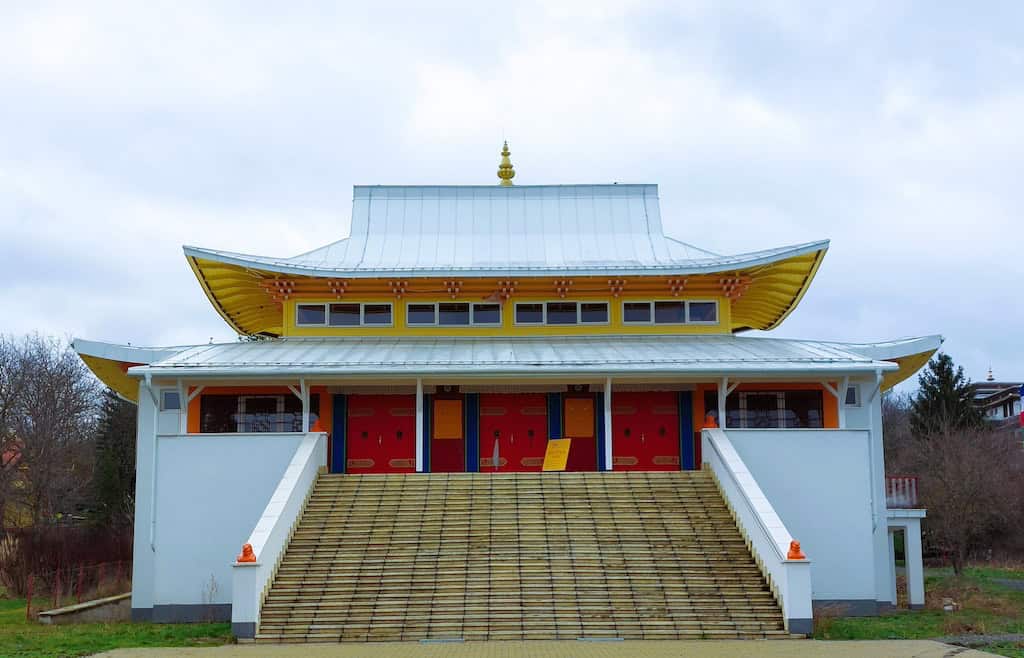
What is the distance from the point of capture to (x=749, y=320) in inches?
1175

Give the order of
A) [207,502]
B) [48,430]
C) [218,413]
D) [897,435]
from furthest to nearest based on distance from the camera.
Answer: [897,435] → [48,430] → [218,413] → [207,502]

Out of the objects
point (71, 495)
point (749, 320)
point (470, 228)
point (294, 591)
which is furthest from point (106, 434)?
point (294, 591)

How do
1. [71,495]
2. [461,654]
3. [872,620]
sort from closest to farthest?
[461,654] < [872,620] < [71,495]

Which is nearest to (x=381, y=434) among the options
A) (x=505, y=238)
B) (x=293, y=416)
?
(x=293, y=416)

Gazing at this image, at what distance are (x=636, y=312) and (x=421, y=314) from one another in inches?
200

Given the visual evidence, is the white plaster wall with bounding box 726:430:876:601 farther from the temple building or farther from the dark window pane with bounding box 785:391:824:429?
the dark window pane with bounding box 785:391:824:429

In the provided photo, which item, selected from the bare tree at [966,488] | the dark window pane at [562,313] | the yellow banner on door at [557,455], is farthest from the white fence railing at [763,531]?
the bare tree at [966,488]

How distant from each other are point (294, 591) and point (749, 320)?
53.9 feet

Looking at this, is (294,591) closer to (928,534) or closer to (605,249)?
(605,249)

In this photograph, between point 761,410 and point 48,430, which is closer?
point 761,410

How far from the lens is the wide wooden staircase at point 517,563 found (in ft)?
54.2

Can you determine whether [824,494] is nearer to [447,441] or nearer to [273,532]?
[447,441]

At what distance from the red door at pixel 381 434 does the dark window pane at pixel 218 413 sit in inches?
98.1

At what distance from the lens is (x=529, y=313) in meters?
26.0
